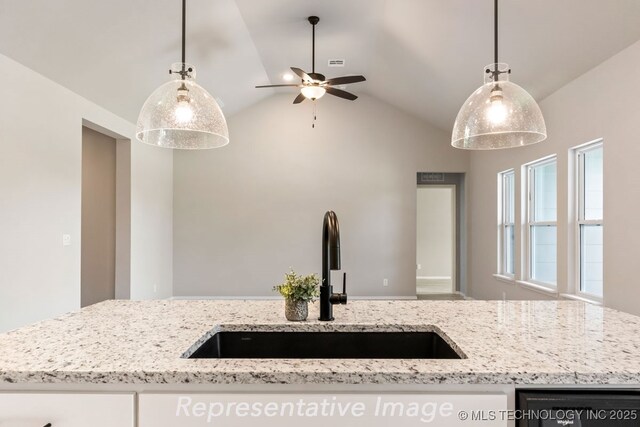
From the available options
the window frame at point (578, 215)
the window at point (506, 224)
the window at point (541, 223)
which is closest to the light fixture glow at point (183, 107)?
the window frame at point (578, 215)

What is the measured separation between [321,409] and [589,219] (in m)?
3.66

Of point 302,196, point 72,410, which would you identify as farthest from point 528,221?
point 72,410

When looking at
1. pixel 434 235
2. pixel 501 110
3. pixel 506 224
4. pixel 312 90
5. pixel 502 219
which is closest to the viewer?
pixel 501 110

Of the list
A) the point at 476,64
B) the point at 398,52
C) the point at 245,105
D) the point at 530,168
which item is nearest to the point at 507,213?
the point at 530,168

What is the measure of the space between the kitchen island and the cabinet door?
0.06 ft

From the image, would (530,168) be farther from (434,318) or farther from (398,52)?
(434,318)

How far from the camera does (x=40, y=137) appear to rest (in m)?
3.51

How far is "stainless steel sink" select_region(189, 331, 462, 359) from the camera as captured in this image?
1389 millimetres

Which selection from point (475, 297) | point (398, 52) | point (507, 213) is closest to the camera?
point (398, 52)

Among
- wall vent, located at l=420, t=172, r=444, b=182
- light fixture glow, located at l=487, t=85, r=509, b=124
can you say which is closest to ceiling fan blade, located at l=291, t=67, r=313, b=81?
light fixture glow, located at l=487, t=85, r=509, b=124

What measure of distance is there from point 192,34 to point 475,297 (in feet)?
17.9

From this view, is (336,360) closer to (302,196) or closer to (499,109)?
(499,109)

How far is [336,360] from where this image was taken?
100 centimetres

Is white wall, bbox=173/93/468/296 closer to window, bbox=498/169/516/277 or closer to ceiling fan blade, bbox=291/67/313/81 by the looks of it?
window, bbox=498/169/516/277
